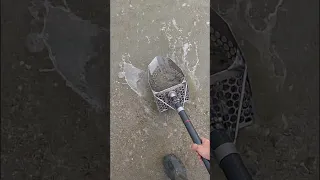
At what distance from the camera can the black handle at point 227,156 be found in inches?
59.2

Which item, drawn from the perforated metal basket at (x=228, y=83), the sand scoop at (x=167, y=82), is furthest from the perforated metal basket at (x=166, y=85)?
the perforated metal basket at (x=228, y=83)

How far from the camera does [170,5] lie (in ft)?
5.33

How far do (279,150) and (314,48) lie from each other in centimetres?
43

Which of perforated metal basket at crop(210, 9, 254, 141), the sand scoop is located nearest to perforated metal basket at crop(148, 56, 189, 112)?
the sand scoop

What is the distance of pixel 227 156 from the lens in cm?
155

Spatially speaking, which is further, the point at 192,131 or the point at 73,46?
the point at 73,46

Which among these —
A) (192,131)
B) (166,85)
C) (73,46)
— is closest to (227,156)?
(192,131)

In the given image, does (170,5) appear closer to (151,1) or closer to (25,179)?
(151,1)

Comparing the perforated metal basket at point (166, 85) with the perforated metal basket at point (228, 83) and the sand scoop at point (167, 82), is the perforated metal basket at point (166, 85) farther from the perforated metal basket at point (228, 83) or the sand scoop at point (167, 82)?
the perforated metal basket at point (228, 83)

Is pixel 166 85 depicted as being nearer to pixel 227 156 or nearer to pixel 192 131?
pixel 192 131

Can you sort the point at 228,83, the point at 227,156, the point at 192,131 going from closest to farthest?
the point at 192,131 < the point at 227,156 < the point at 228,83

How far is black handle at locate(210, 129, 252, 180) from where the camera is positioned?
1.50 meters

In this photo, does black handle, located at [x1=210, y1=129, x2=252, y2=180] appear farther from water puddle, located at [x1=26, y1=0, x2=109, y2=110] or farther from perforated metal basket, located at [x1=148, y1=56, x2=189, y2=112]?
water puddle, located at [x1=26, y1=0, x2=109, y2=110]

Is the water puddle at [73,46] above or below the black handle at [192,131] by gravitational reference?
above
